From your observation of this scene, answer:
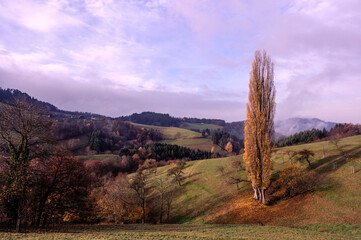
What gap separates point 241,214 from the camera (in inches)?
1259

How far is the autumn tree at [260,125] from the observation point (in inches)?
1247

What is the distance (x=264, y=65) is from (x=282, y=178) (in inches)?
827

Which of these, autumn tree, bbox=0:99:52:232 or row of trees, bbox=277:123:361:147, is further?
row of trees, bbox=277:123:361:147

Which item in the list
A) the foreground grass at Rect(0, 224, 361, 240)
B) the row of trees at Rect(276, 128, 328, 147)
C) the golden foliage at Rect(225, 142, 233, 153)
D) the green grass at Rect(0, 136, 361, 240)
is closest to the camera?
the foreground grass at Rect(0, 224, 361, 240)

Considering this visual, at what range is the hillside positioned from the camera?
2581cm

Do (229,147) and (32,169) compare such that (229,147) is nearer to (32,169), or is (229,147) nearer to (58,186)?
(58,186)

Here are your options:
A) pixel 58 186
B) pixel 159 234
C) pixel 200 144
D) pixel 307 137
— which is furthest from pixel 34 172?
pixel 200 144

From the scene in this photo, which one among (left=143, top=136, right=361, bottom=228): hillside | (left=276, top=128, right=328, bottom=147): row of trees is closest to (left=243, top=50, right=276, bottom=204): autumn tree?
(left=143, top=136, right=361, bottom=228): hillside

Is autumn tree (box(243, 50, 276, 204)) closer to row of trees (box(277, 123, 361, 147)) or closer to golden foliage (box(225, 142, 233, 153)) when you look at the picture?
row of trees (box(277, 123, 361, 147))

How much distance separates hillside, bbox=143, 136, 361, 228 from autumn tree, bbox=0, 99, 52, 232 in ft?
93.1

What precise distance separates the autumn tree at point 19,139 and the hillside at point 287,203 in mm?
28366

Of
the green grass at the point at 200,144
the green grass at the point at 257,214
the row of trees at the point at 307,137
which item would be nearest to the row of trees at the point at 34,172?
A: the green grass at the point at 257,214

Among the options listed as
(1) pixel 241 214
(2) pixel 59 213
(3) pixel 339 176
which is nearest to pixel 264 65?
(3) pixel 339 176

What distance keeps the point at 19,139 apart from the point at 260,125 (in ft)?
112
